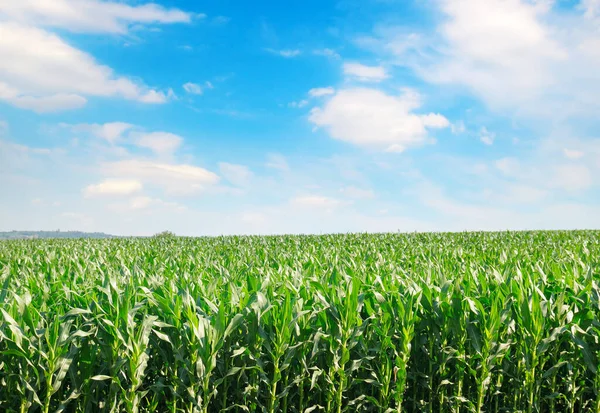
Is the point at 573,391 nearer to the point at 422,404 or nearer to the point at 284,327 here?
the point at 422,404

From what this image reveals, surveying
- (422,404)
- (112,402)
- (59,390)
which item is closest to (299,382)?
(422,404)

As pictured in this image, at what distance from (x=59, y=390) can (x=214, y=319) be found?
1.66m

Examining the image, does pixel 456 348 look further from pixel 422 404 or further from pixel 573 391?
pixel 573 391

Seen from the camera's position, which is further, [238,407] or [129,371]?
[238,407]

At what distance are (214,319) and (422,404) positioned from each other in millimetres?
2422

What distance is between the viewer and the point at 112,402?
14.8 feet

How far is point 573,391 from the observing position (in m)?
5.06

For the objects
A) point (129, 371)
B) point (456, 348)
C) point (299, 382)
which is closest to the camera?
point (129, 371)

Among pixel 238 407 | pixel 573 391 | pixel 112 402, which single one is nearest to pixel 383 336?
pixel 238 407

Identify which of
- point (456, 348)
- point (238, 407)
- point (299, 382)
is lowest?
point (238, 407)

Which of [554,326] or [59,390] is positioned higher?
[554,326]

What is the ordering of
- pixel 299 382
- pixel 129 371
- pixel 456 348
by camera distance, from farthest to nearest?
pixel 456 348 < pixel 299 382 < pixel 129 371

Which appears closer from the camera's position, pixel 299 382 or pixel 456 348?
pixel 299 382

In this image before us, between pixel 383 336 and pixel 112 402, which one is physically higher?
pixel 383 336
